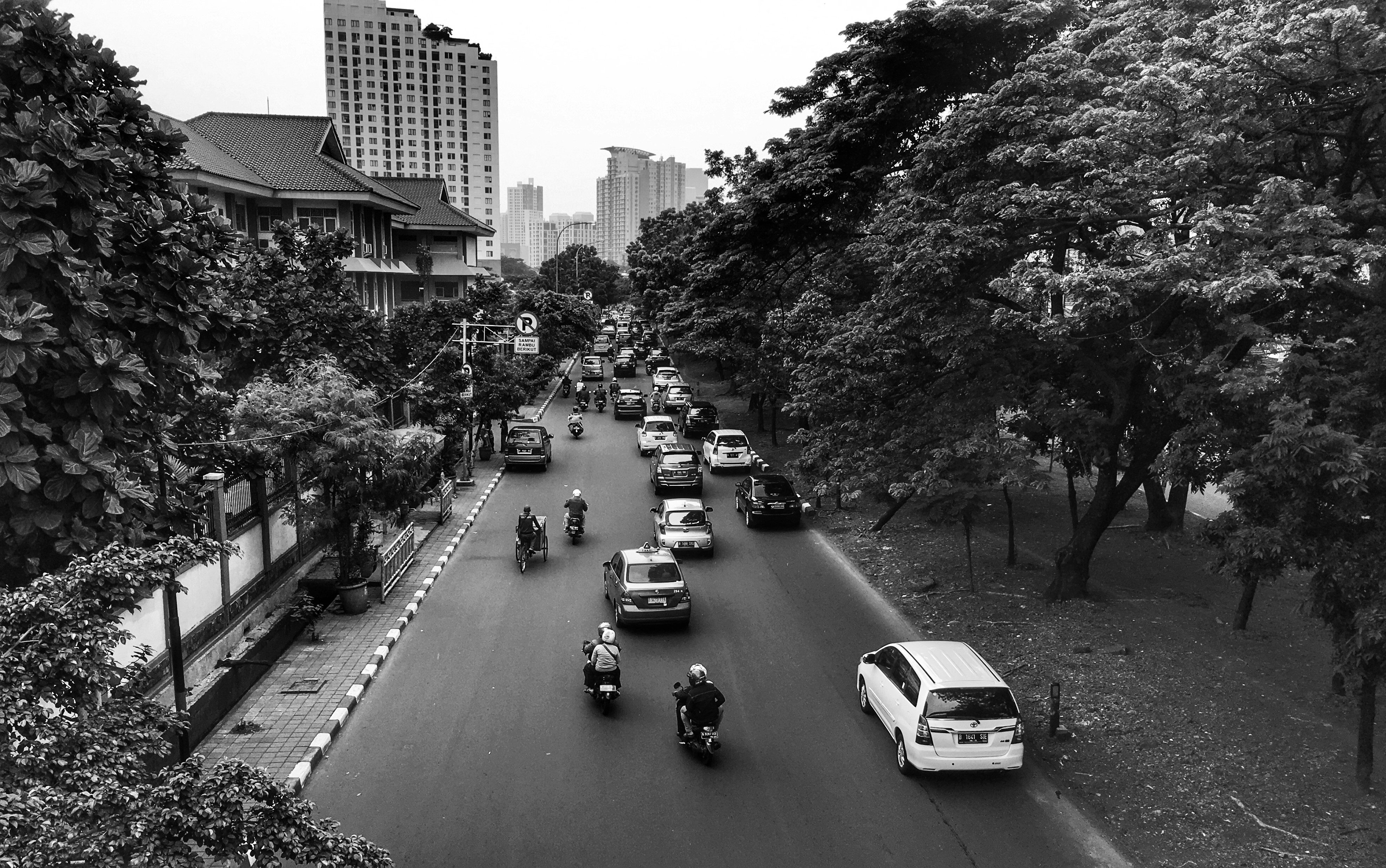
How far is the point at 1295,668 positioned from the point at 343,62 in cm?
14509

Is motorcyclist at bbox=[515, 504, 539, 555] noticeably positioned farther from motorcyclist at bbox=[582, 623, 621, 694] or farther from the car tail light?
the car tail light

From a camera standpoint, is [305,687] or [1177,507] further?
[1177,507]


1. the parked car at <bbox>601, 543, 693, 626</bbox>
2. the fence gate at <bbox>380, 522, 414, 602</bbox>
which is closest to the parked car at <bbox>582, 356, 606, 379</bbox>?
the fence gate at <bbox>380, 522, 414, 602</bbox>

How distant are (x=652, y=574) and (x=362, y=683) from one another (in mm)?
5522

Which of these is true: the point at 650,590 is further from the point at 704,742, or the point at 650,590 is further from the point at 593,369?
the point at 593,369

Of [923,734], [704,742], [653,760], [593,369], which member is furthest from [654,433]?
[593,369]

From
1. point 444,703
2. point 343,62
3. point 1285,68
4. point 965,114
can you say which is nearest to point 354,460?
point 444,703

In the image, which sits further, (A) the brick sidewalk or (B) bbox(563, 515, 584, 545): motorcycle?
(B) bbox(563, 515, 584, 545): motorcycle

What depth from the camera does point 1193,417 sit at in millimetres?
12953

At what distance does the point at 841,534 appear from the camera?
25688mm

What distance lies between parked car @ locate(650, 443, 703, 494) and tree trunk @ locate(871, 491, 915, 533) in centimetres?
650

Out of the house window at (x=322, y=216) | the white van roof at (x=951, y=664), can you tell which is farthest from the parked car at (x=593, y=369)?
the white van roof at (x=951, y=664)

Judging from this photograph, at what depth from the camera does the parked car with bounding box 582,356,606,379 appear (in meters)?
65.1

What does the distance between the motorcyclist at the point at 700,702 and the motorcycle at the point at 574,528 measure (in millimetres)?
12337
